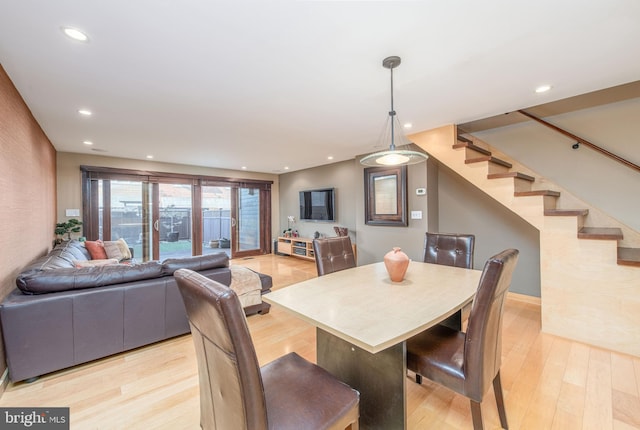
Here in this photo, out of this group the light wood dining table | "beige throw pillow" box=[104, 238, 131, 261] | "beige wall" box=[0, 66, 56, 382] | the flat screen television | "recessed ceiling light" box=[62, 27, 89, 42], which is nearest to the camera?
the light wood dining table

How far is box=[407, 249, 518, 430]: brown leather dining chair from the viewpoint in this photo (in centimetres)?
127

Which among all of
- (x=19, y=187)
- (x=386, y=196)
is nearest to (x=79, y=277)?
(x=19, y=187)

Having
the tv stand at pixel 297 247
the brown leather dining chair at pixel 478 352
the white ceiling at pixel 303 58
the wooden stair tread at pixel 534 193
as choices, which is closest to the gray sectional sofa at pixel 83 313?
the white ceiling at pixel 303 58

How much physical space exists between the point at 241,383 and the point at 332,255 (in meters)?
1.67

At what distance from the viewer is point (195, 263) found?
2.66 metres

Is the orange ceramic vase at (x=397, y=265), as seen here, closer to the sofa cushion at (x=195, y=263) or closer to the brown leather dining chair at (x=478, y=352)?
the brown leather dining chair at (x=478, y=352)

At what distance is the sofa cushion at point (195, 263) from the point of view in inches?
99.4

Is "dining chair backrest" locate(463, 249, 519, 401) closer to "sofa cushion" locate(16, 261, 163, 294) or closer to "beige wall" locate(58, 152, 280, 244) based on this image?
"sofa cushion" locate(16, 261, 163, 294)

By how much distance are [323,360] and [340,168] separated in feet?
15.7

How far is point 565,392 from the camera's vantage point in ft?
6.07

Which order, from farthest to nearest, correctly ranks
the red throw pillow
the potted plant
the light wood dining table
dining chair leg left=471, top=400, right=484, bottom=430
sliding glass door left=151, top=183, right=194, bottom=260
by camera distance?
sliding glass door left=151, top=183, right=194, bottom=260, the potted plant, the red throw pillow, dining chair leg left=471, top=400, right=484, bottom=430, the light wood dining table

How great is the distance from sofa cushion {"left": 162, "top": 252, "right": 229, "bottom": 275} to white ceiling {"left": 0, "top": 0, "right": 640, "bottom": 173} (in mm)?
1561

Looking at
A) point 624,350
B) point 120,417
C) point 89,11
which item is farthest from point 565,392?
point 89,11

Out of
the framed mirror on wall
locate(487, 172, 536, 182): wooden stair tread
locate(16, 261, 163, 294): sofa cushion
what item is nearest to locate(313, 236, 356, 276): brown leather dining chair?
locate(16, 261, 163, 294): sofa cushion
